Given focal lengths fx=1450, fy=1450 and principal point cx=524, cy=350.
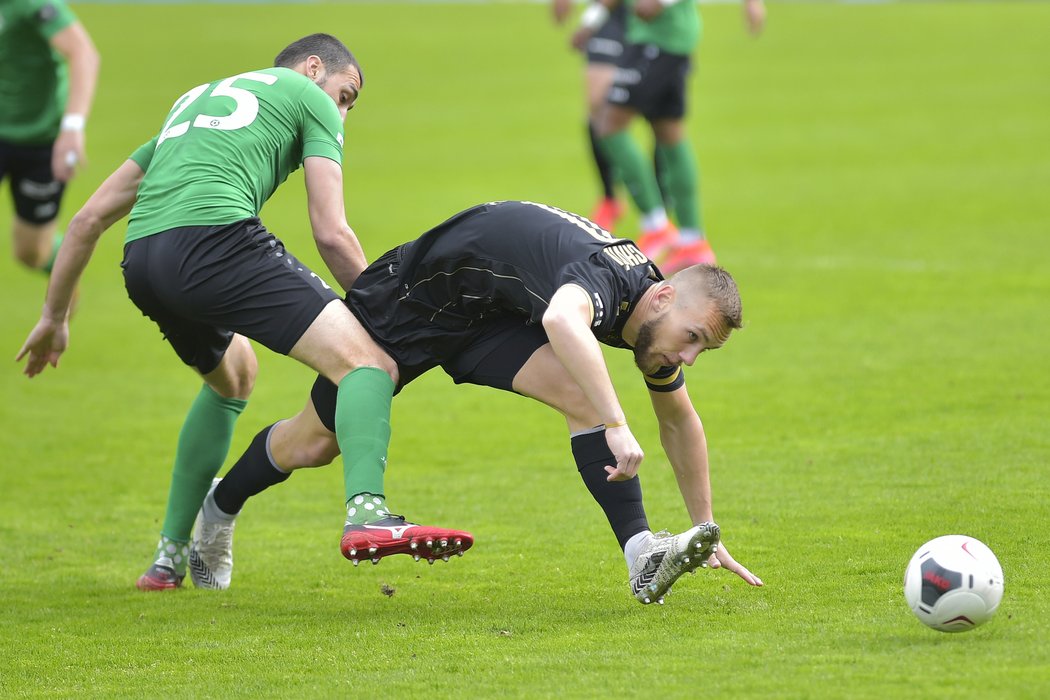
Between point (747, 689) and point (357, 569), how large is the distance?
2231 mm

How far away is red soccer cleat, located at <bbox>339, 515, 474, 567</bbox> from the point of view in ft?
14.1

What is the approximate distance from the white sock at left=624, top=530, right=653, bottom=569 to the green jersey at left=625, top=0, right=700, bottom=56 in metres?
7.77

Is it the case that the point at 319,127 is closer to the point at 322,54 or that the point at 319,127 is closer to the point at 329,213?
the point at 329,213

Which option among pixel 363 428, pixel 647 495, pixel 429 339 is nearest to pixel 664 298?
pixel 429 339

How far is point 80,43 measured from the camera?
862 centimetres

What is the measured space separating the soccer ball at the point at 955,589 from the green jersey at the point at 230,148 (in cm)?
240

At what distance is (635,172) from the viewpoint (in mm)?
11922

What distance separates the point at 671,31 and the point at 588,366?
26.6ft

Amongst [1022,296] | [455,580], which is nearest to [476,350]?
[455,580]

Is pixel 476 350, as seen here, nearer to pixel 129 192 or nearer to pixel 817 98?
pixel 129 192

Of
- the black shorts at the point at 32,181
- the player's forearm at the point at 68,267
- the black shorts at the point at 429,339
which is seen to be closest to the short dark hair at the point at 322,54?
the black shorts at the point at 429,339

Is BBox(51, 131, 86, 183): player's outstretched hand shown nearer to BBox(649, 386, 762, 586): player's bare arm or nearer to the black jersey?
the black jersey

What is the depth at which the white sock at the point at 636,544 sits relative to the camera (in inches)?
179

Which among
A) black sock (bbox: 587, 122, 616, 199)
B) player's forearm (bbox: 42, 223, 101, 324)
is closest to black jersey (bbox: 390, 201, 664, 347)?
player's forearm (bbox: 42, 223, 101, 324)
